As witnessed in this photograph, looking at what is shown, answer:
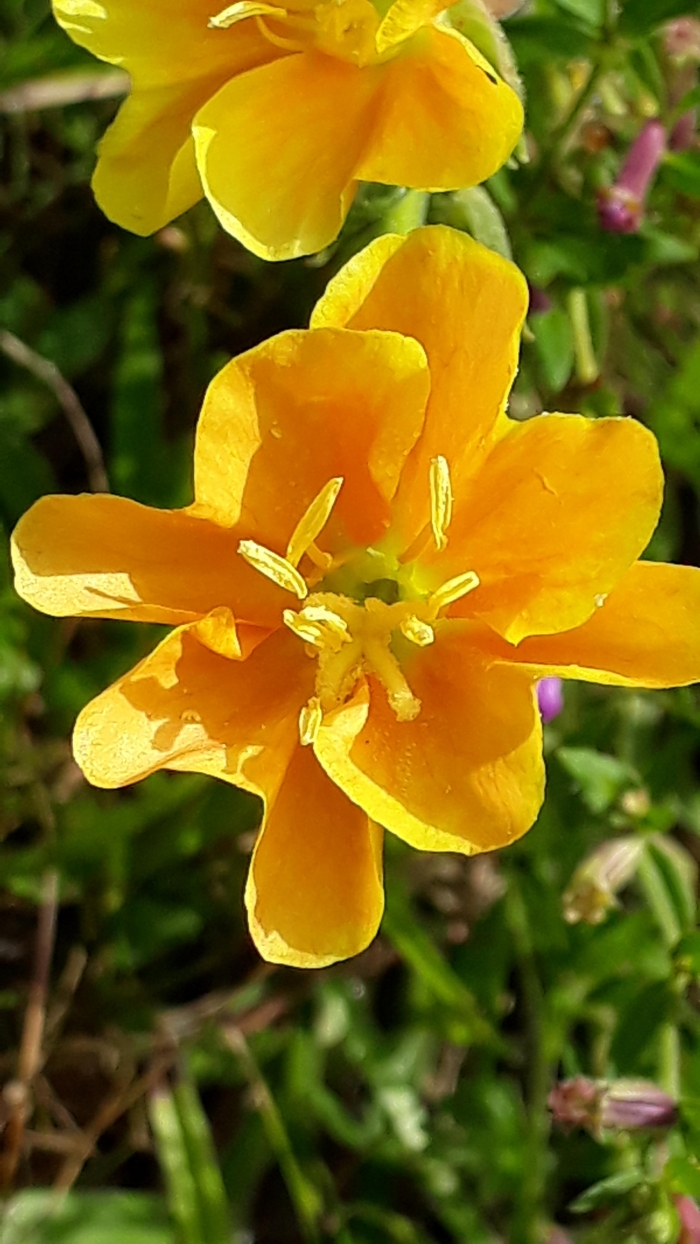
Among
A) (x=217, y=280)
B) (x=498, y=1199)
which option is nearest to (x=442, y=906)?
(x=498, y=1199)

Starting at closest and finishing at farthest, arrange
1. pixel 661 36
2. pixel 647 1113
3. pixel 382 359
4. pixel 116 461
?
pixel 382 359
pixel 647 1113
pixel 661 36
pixel 116 461

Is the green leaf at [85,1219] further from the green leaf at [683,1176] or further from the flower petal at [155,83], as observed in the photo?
the flower petal at [155,83]

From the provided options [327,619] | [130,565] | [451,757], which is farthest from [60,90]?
[451,757]

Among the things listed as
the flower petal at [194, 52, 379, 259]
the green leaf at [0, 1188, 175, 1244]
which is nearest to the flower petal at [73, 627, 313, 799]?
the flower petal at [194, 52, 379, 259]

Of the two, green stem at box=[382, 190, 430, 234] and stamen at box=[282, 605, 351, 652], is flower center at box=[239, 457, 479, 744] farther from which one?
green stem at box=[382, 190, 430, 234]

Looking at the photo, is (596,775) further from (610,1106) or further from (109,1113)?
(109,1113)

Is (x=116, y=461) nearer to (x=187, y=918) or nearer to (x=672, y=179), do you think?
(x=187, y=918)

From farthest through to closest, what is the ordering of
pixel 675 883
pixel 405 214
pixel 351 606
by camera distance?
1. pixel 675 883
2. pixel 405 214
3. pixel 351 606
